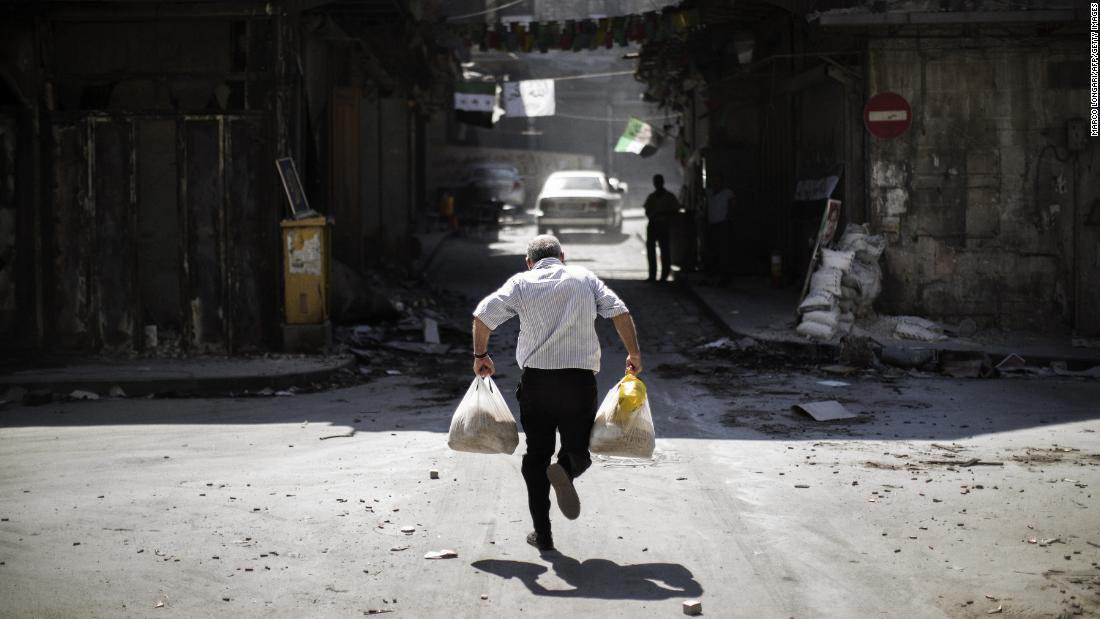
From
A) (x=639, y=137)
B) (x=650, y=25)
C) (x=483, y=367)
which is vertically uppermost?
(x=650, y=25)

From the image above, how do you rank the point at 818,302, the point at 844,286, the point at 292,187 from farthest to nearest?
the point at 844,286 < the point at 818,302 < the point at 292,187

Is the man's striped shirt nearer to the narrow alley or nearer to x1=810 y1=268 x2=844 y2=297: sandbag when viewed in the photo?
the narrow alley

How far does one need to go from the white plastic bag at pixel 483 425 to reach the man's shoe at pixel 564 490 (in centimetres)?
35

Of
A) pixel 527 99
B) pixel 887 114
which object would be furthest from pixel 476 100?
pixel 887 114

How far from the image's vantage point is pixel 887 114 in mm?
15312

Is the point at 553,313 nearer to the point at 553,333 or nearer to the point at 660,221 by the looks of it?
the point at 553,333

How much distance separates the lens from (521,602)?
5.54 m

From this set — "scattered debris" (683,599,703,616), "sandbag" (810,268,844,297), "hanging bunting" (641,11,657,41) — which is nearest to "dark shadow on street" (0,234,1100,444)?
"sandbag" (810,268,844,297)

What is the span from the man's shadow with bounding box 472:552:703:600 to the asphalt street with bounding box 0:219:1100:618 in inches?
0.7

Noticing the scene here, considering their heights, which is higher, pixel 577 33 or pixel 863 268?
pixel 577 33

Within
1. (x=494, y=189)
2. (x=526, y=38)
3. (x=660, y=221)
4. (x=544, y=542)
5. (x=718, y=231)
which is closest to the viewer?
(x=544, y=542)

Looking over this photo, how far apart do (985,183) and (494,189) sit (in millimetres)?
27520

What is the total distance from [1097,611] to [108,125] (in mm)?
11145

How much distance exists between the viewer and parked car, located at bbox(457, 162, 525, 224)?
40531 mm
